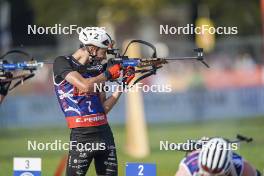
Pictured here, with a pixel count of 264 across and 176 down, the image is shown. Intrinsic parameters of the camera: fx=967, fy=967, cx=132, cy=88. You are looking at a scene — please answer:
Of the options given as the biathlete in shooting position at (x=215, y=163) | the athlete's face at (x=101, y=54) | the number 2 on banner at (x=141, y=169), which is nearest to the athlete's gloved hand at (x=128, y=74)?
the athlete's face at (x=101, y=54)

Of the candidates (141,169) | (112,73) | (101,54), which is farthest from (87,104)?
(141,169)

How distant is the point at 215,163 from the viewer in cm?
975

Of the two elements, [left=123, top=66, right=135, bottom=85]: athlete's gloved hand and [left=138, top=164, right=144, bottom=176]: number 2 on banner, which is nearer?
[left=123, top=66, right=135, bottom=85]: athlete's gloved hand

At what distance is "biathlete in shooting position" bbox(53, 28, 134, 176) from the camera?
1127cm

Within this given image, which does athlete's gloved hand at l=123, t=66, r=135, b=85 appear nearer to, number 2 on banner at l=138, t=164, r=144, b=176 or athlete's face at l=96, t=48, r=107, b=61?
athlete's face at l=96, t=48, r=107, b=61

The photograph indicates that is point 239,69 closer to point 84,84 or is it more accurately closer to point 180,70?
point 180,70

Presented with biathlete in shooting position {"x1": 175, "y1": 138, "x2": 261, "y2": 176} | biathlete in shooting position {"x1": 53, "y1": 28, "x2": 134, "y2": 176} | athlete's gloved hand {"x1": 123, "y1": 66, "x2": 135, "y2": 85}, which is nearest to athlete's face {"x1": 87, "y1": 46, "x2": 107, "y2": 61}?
biathlete in shooting position {"x1": 53, "y1": 28, "x2": 134, "y2": 176}

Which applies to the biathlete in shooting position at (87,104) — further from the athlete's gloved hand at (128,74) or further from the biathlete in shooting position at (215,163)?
the biathlete in shooting position at (215,163)

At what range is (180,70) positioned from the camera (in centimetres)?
2898

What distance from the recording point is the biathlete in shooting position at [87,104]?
11.3 m

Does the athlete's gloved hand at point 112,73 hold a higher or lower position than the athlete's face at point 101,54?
lower

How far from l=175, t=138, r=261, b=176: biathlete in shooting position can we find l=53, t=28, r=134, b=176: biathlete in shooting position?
1427 millimetres

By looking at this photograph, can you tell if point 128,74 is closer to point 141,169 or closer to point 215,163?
point 141,169

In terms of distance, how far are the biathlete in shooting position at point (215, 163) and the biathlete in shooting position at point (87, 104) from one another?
1427 mm
